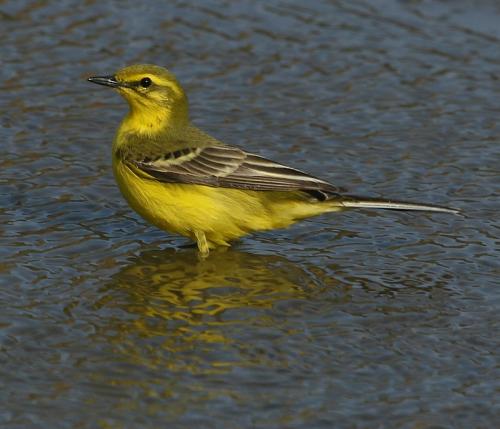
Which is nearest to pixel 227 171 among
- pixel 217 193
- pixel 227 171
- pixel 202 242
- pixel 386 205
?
pixel 227 171

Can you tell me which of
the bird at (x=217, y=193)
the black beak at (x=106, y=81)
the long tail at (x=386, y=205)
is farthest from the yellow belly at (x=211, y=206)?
the black beak at (x=106, y=81)

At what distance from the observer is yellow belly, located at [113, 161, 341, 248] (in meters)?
9.97

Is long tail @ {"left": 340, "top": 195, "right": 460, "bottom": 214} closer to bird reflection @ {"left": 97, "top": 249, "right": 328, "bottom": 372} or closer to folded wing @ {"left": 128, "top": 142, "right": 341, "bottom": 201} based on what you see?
folded wing @ {"left": 128, "top": 142, "right": 341, "bottom": 201}

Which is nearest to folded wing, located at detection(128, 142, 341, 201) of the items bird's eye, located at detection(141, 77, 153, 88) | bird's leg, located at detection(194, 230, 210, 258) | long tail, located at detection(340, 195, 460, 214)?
long tail, located at detection(340, 195, 460, 214)

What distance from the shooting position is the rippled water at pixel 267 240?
723 cm

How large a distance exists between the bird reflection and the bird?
0.84 feet

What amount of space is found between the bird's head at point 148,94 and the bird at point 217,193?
1.33 feet

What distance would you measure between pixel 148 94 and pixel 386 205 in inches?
92.7

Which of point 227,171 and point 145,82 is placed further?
point 145,82

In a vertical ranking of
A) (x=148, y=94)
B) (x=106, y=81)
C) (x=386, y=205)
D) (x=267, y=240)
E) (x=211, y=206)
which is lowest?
(x=267, y=240)

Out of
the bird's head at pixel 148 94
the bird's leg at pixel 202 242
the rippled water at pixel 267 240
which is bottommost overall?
the bird's leg at pixel 202 242

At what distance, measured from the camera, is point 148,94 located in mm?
10703

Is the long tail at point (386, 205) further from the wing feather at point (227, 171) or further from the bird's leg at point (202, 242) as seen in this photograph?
the bird's leg at point (202, 242)

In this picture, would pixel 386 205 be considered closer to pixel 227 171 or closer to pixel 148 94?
pixel 227 171
